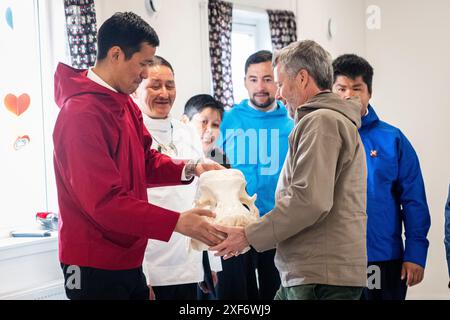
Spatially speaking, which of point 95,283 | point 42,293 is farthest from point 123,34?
point 42,293

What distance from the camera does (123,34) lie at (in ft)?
6.47

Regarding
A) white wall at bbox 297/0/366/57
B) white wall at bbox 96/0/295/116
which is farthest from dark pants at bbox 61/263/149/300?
white wall at bbox 297/0/366/57

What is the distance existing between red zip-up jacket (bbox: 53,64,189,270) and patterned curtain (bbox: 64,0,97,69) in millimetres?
1187

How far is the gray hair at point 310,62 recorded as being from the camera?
2016 mm

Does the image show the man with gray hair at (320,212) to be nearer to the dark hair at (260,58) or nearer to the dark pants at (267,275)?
the dark pants at (267,275)

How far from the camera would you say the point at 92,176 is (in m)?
1.79

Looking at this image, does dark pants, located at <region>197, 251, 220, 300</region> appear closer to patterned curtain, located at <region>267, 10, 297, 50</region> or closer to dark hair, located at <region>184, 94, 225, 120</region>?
dark hair, located at <region>184, 94, 225, 120</region>

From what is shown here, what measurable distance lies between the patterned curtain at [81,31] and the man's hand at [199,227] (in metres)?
1.48

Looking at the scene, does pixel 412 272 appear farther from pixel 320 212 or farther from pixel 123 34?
pixel 123 34

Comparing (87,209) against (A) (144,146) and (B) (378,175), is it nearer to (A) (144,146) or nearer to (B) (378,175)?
(A) (144,146)

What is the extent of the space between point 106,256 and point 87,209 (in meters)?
0.19

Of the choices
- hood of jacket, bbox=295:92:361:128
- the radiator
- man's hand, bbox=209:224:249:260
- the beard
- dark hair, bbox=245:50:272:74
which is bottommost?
the radiator

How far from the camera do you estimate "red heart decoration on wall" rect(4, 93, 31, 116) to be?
317 centimetres
